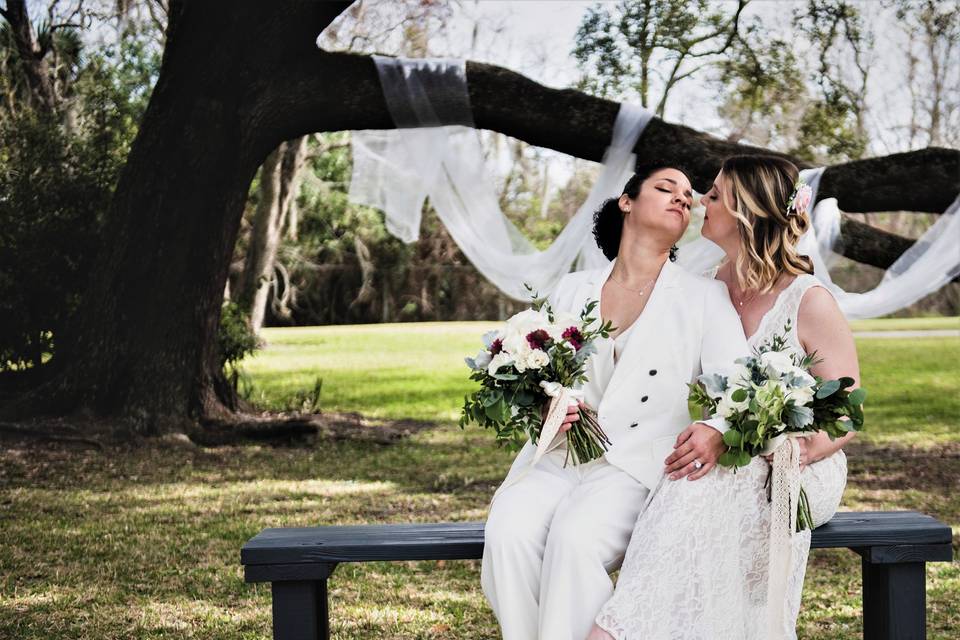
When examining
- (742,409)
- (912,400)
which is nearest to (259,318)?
(912,400)

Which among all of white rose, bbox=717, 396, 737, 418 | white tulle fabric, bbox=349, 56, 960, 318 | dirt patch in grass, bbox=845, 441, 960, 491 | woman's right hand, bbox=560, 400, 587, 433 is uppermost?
white tulle fabric, bbox=349, 56, 960, 318

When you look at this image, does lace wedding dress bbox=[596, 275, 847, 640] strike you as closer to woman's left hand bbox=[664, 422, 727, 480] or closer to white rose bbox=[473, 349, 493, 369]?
woman's left hand bbox=[664, 422, 727, 480]

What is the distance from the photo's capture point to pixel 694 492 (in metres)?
2.54

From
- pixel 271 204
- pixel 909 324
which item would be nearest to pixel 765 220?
pixel 271 204

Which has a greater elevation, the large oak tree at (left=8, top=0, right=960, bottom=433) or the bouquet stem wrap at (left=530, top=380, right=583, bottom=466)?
the large oak tree at (left=8, top=0, right=960, bottom=433)

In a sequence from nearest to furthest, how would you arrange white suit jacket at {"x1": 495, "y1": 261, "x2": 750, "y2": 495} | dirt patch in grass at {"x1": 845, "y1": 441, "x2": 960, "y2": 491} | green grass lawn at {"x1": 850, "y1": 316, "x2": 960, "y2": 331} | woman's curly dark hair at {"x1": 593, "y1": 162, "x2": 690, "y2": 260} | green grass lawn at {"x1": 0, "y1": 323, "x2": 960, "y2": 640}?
white suit jacket at {"x1": 495, "y1": 261, "x2": 750, "y2": 495}
woman's curly dark hair at {"x1": 593, "y1": 162, "x2": 690, "y2": 260}
green grass lawn at {"x1": 0, "y1": 323, "x2": 960, "y2": 640}
dirt patch in grass at {"x1": 845, "y1": 441, "x2": 960, "y2": 491}
green grass lawn at {"x1": 850, "y1": 316, "x2": 960, "y2": 331}

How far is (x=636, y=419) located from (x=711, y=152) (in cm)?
510

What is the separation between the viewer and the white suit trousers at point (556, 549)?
2453 mm

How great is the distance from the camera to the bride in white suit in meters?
2.50

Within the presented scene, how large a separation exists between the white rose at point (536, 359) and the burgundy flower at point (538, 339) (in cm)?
3

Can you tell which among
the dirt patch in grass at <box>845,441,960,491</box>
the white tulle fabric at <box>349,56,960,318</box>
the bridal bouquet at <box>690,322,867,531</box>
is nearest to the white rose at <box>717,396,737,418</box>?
the bridal bouquet at <box>690,322,867,531</box>

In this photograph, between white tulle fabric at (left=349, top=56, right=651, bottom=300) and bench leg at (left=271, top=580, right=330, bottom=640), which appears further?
white tulle fabric at (left=349, top=56, right=651, bottom=300)

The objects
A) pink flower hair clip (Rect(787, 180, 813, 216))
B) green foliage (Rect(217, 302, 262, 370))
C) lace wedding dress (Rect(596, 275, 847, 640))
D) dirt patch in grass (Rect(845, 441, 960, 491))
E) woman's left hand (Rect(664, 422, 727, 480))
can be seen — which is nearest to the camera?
lace wedding dress (Rect(596, 275, 847, 640))

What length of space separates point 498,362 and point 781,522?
785 millimetres
